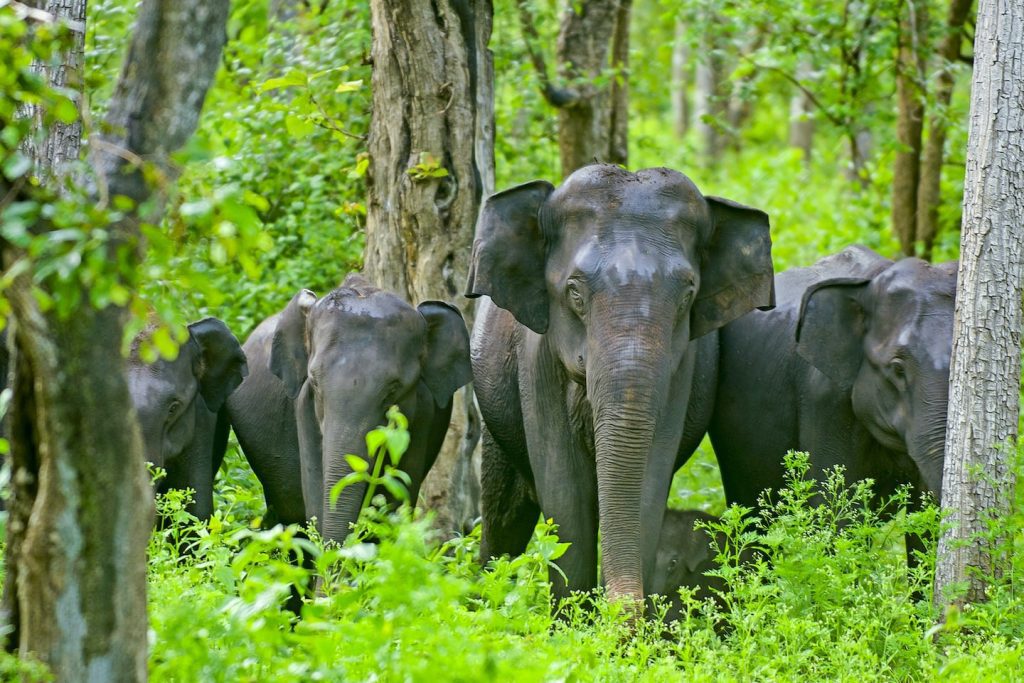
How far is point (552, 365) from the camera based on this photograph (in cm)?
766

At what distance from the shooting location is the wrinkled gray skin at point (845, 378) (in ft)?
25.1

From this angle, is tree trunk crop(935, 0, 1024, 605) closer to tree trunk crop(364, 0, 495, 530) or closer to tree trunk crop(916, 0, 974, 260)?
tree trunk crop(364, 0, 495, 530)

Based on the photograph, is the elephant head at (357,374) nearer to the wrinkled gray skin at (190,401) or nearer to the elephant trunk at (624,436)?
the wrinkled gray skin at (190,401)

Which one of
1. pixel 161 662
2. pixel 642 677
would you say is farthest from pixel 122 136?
pixel 642 677

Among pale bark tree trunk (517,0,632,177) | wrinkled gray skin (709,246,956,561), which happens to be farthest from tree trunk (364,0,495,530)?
pale bark tree trunk (517,0,632,177)

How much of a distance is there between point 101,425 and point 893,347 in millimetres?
4550

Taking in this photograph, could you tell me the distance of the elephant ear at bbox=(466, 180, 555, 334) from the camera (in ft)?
25.1

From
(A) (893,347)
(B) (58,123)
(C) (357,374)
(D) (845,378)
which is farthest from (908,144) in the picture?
(B) (58,123)

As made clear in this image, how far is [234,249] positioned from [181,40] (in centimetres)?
62

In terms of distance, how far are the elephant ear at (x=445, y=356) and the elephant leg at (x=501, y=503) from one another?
491 millimetres

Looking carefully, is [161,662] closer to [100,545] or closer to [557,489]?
[100,545]

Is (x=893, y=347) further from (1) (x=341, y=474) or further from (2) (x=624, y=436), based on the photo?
(1) (x=341, y=474)

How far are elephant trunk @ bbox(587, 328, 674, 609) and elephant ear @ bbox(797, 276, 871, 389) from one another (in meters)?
1.39

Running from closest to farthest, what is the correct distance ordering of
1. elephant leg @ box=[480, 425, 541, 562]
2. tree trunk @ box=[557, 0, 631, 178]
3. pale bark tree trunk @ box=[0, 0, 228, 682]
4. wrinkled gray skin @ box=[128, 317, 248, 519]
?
pale bark tree trunk @ box=[0, 0, 228, 682], wrinkled gray skin @ box=[128, 317, 248, 519], elephant leg @ box=[480, 425, 541, 562], tree trunk @ box=[557, 0, 631, 178]
